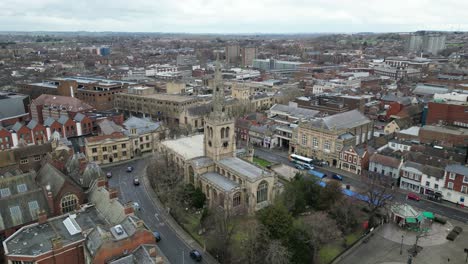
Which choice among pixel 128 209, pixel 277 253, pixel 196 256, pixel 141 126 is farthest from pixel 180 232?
pixel 141 126

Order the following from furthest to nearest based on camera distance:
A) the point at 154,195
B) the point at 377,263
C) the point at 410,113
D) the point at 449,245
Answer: the point at 410,113
the point at 154,195
the point at 449,245
the point at 377,263

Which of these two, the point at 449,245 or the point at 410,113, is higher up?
the point at 410,113

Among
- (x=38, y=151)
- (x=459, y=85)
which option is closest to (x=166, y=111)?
(x=38, y=151)

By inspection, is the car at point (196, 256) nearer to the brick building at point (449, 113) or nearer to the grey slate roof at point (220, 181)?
the grey slate roof at point (220, 181)

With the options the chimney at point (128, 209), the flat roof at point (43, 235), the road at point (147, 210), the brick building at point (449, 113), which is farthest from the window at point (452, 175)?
the flat roof at point (43, 235)

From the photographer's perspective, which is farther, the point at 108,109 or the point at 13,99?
the point at 108,109

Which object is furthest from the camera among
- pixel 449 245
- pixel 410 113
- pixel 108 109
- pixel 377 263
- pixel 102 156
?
pixel 108 109

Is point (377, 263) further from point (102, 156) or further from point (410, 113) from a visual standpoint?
point (410, 113)
